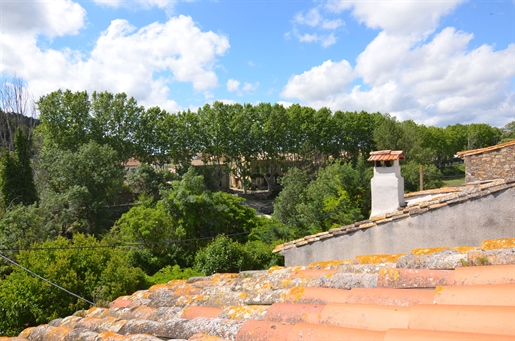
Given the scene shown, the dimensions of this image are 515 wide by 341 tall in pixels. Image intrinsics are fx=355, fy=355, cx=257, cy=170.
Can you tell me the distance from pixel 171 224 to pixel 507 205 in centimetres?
1827

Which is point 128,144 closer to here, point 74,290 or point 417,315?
point 74,290

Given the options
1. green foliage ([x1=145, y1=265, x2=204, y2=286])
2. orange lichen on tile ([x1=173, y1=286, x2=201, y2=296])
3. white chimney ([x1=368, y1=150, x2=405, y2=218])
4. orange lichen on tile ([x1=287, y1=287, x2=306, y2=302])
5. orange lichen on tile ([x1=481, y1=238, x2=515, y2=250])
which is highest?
white chimney ([x1=368, y1=150, x2=405, y2=218])

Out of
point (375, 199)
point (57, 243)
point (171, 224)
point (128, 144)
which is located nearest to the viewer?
point (375, 199)

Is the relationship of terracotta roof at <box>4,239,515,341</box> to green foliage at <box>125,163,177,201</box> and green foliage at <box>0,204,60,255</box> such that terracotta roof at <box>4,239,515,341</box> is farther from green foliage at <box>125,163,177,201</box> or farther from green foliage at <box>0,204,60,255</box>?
green foliage at <box>125,163,177,201</box>

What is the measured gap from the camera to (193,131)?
4291 centimetres

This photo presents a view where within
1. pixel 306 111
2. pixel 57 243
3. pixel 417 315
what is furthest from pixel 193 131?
pixel 417 315

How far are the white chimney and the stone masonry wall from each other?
3.22m

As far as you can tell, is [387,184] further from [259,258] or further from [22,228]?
[22,228]

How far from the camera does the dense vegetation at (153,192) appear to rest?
12594 millimetres

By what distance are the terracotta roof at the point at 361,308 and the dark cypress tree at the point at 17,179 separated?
25.4 meters

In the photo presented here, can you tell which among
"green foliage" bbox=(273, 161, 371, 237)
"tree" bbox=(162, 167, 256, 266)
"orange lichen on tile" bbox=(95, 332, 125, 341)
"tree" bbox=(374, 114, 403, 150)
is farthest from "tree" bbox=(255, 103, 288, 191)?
"orange lichen on tile" bbox=(95, 332, 125, 341)

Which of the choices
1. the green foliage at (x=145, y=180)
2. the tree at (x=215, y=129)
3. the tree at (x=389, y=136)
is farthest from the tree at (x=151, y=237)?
the tree at (x=389, y=136)

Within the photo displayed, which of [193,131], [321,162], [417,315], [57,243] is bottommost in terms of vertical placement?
[57,243]

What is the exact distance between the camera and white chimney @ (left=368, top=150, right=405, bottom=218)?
9.62m
